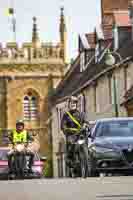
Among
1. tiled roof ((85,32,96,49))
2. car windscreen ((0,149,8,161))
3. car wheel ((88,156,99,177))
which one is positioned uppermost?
tiled roof ((85,32,96,49))

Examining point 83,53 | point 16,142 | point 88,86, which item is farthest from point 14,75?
point 16,142

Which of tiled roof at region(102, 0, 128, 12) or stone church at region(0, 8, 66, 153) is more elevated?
tiled roof at region(102, 0, 128, 12)

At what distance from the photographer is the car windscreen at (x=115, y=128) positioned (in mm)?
23328

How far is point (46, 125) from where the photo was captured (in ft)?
294

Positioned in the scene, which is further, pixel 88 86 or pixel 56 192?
pixel 88 86

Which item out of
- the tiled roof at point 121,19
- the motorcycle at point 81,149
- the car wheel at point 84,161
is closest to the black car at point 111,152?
the motorcycle at point 81,149

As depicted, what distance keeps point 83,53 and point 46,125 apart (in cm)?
2539

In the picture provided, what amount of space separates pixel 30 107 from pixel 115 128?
67747 millimetres

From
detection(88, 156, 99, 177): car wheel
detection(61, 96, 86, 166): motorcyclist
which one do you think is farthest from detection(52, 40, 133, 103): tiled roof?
detection(61, 96, 86, 166): motorcyclist

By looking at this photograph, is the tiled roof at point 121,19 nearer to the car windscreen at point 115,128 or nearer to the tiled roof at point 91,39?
the tiled roof at point 91,39

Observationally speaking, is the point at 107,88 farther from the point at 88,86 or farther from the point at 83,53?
the point at 83,53

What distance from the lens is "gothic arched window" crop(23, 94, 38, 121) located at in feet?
298

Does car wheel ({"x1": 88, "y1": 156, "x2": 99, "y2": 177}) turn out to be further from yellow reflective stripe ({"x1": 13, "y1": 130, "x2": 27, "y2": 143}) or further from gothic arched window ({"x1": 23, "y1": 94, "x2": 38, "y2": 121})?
gothic arched window ({"x1": 23, "y1": 94, "x2": 38, "y2": 121})

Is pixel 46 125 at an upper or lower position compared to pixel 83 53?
lower
